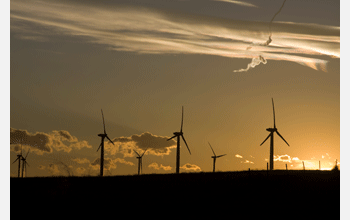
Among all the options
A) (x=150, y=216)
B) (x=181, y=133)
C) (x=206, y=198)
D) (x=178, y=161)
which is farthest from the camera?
(x=181, y=133)

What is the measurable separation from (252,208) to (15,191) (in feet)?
115

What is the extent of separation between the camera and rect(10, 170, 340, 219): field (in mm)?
61031

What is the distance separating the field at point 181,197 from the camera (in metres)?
61.0

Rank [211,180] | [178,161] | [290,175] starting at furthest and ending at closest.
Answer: [178,161], [290,175], [211,180]

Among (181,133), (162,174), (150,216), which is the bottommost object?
(150,216)

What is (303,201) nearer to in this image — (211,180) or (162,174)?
(211,180)

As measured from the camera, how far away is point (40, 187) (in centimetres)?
7825

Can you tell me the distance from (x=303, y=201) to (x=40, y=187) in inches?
1521

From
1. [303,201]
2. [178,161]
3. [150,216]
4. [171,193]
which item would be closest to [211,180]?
[171,193]

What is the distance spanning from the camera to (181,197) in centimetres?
6994

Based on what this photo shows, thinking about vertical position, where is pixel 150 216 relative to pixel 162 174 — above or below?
below

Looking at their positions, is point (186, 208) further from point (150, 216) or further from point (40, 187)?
point (40, 187)

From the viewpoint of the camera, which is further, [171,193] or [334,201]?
[171,193]

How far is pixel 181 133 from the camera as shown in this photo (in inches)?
5709
